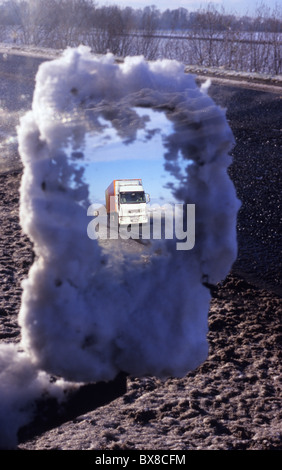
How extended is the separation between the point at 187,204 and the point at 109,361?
44 centimetres

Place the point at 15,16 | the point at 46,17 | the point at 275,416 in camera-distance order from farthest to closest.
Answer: the point at 15,16
the point at 46,17
the point at 275,416

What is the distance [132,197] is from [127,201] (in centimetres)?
3

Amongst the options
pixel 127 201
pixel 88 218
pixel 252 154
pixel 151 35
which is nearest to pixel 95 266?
pixel 88 218

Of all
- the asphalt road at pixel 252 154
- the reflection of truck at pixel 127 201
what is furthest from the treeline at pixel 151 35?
the reflection of truck at pixel 127 201

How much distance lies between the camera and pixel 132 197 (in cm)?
138

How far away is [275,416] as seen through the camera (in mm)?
1984

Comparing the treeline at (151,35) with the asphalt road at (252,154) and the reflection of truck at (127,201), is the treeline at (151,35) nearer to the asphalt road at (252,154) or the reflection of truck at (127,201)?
the asphalt road at (252,154)

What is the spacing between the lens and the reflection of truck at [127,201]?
1.34 metres

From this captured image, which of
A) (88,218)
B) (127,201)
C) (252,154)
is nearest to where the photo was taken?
(88,218)

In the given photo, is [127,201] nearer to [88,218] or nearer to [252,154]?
[88,218]

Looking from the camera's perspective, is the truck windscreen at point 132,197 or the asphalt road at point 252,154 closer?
the truck windscreen at point 132,197

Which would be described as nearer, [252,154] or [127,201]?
[127,201]
